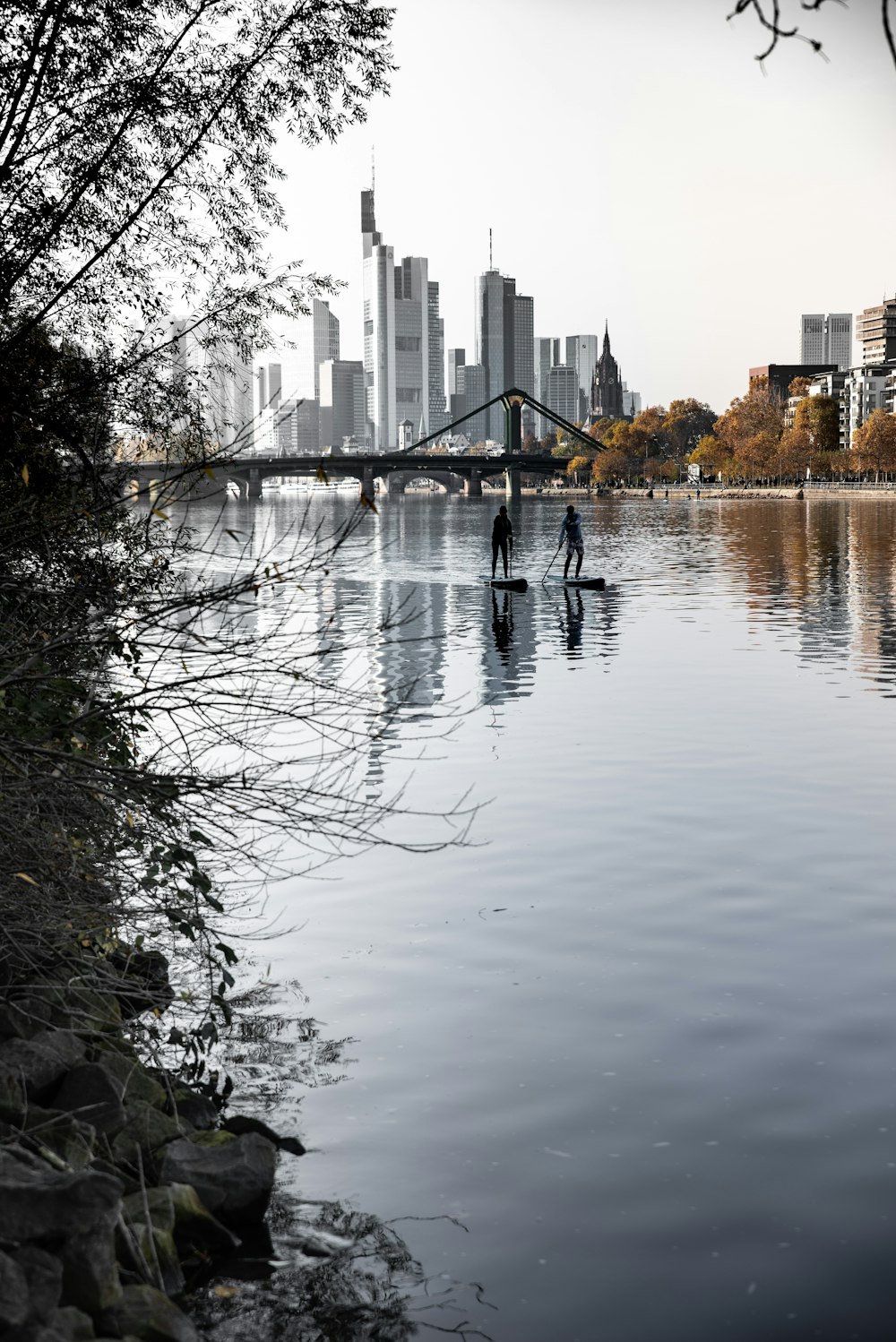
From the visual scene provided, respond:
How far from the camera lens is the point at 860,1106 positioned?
8188mm

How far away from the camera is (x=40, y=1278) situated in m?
5.54

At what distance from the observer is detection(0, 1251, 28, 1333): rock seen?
17.4 feet

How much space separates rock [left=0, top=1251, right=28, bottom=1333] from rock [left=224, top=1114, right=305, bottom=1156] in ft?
8.42

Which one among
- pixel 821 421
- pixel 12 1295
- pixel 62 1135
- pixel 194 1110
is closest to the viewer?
pixel 12 1295

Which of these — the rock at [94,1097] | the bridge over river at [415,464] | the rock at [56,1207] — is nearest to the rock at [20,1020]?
the rock at [94,1097]

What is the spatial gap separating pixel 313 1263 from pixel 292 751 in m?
10.5

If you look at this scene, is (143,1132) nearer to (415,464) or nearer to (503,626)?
(503,626)

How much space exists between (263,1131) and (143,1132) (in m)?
0.82

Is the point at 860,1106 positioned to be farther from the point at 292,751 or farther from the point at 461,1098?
the point at 292,751

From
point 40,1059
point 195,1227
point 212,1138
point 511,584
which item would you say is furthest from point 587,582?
point 195,1227

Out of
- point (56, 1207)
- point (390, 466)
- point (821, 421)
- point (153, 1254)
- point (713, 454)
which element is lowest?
point (153, 1254)

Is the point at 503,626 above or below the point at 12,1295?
above

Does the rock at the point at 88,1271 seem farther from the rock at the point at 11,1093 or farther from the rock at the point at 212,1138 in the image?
the rock at the point at 212,1138

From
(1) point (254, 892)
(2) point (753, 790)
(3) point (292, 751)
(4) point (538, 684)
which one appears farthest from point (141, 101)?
(4) point (538, 684)
